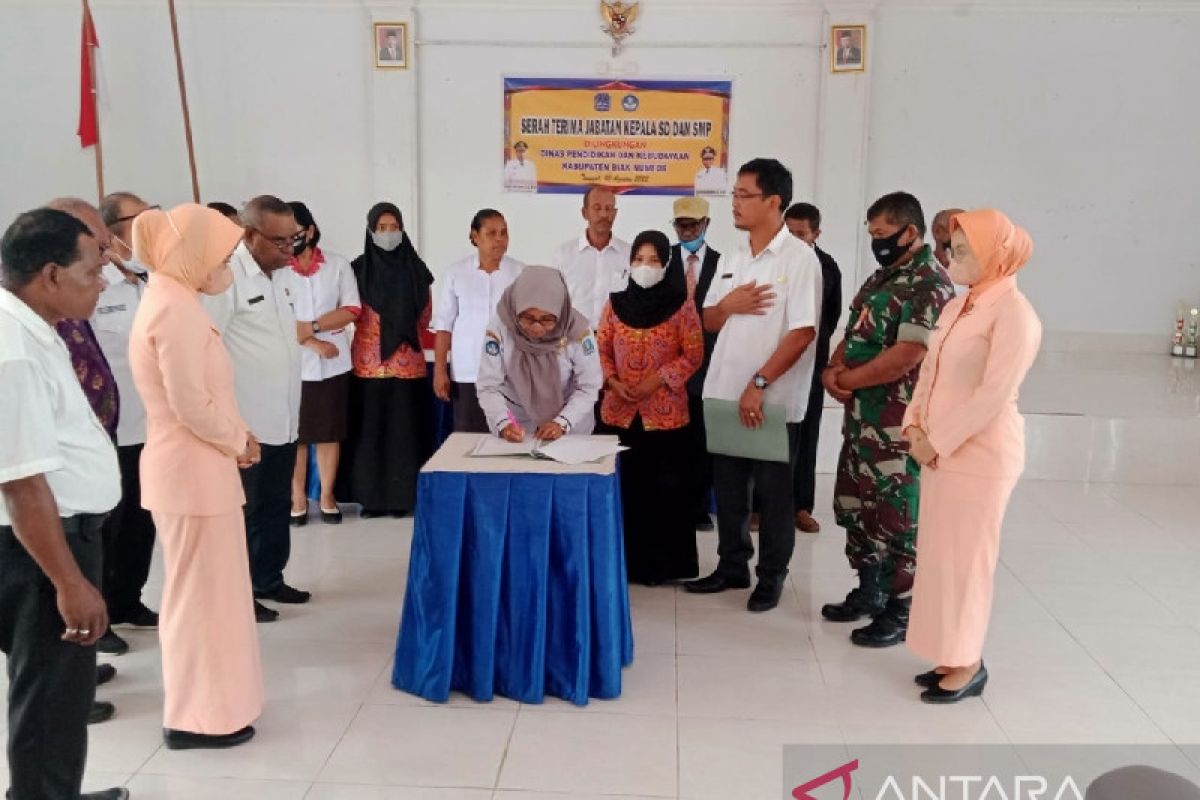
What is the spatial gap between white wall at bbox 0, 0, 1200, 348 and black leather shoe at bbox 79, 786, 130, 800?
16.8 feet

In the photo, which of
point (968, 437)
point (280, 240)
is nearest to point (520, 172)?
point (280, 240)

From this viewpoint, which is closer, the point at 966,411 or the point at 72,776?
the point at 72,776

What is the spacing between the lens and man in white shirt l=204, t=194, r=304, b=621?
10.1ft

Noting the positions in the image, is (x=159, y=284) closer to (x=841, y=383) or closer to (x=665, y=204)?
(x=841, y=383)

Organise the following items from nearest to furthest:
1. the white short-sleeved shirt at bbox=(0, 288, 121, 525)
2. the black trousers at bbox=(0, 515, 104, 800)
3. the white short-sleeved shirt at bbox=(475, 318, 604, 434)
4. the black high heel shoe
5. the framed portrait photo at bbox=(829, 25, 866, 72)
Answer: the white short-sleeved shirt at bbox=(0, 288, 121, 525)
the black trousers at bbox=(0, 515, 104, 800)
the black high heel shoe
the white short-sleeved shirt at bbox=(475, 318, 604, 434)
the framed portrait photo at bbox=(829, 25, 866, 72)

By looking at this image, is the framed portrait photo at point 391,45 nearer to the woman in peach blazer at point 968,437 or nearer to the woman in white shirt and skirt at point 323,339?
the woman in white shirt and skirt at point 323,339

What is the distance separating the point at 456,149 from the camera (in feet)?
22.6

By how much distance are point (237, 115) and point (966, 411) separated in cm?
585

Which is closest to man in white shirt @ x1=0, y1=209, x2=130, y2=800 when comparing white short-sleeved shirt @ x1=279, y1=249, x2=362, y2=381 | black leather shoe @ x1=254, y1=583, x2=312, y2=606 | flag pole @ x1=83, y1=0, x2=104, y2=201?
black leather shoe @ x1=254, y1=583, x2=312, y2=606

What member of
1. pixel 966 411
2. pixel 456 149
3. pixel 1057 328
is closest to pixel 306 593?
pixel 966 411

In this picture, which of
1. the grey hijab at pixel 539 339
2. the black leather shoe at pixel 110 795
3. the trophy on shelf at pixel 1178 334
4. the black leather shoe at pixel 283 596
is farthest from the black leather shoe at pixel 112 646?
the trophy on shelf at pixel 1178 334

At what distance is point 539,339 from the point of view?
10.3 feet

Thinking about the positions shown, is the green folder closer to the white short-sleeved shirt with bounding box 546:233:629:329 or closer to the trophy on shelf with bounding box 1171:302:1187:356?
the white short-sleeved shirt with bounding box 546:233:629:329

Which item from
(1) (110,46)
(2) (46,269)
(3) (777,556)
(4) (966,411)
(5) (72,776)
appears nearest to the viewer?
(2) (46,269)
